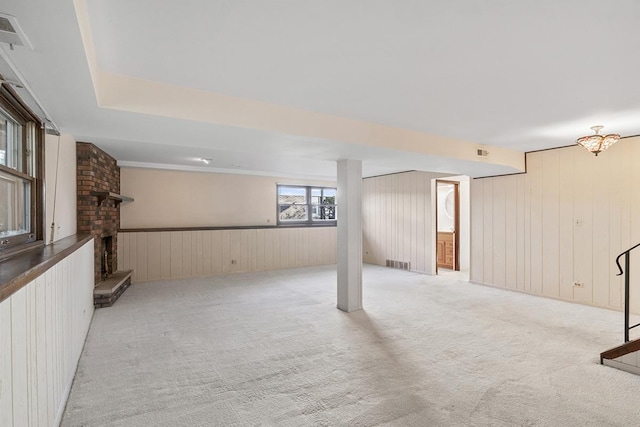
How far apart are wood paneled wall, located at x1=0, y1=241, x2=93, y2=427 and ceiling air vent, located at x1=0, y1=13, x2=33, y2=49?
3.72 ft

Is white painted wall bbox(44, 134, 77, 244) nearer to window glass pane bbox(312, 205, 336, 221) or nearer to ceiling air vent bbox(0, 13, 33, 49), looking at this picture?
ceiling air vent bbox(0, 13, 33, 49)

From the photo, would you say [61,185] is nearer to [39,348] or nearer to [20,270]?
[39,348]

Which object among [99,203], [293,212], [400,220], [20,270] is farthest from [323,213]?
[20,270]

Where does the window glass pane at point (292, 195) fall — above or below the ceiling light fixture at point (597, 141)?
below

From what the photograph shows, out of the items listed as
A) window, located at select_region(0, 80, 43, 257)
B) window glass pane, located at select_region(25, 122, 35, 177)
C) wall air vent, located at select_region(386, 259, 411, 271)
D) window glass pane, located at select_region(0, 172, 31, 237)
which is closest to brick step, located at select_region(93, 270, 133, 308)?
window, located at select_region(0, 80, 43, 257)

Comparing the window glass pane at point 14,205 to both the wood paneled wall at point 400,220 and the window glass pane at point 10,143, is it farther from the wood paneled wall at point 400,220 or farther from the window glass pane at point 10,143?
the wood paneled wall at point 400,220

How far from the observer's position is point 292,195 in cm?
852

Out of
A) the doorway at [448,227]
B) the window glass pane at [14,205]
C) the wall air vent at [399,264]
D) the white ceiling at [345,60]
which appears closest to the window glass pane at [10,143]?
the window glass pane at [14,205]

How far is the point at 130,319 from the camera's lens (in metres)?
4.13

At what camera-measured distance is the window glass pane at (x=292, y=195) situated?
8.33 meters

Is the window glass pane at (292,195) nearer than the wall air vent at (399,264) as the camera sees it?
No

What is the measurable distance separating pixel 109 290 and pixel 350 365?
3743 mm

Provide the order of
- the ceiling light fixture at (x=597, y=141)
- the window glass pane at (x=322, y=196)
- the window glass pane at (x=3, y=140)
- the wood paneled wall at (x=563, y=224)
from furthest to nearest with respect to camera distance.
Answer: the window glass pane at (x=322, y=196)
the wood paneled wall at (x=563, y=224)
the ceiling light fixture at (x=597, y=141)
the window glass pane at (x=3, y=140)

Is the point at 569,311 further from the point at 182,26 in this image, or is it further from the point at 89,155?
the point at 89,155
